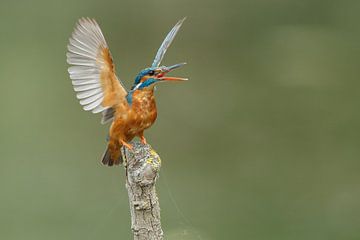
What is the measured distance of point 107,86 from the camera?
2893 mm

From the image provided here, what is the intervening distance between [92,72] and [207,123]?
3165 millimetres

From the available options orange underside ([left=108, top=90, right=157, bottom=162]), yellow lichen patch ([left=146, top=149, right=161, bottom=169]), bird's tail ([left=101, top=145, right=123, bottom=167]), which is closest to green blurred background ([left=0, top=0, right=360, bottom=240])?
bird's tail ([left=101, top=145, right=123, bottom=167])

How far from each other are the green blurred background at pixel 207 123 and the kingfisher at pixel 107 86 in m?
1.05

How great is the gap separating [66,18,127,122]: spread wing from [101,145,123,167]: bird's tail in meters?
0.17

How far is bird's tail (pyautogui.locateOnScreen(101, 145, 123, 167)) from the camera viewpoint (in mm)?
2969

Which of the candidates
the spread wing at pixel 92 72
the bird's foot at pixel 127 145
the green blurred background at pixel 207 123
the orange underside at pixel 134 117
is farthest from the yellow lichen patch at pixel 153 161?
the green blurred background at pixel 207 123

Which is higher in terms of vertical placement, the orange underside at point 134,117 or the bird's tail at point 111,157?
the orange underside at point 134,117

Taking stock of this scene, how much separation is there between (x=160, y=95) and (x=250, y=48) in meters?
1.08

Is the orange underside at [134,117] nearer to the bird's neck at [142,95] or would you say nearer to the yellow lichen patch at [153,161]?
the bird's neck at [142,95]

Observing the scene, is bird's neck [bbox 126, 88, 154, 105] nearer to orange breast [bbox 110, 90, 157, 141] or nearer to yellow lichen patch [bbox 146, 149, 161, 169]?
orange breast [bbox 110, 90, 157, 141]

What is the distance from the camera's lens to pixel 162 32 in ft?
22.1

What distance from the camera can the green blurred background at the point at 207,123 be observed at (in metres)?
4.80

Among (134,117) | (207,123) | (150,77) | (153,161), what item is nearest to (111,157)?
(134,117)

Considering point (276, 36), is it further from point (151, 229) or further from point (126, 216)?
point (151, 229)
